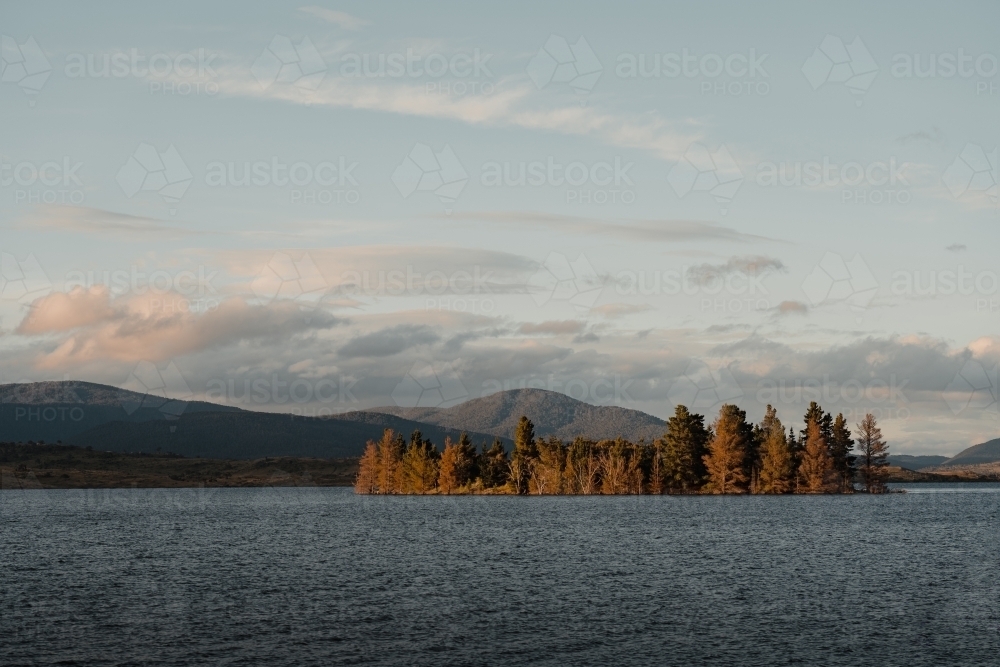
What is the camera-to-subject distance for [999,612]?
64.6m

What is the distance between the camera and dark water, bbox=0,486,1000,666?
5278 centimetres

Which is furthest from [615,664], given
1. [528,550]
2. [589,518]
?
[589,518]

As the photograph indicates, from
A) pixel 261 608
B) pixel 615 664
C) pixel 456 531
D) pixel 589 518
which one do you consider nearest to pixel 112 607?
pixel 261 608

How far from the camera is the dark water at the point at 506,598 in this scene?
173ft

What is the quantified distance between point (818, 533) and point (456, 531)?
49776mm

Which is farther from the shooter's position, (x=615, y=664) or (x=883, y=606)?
(x=883, y=606)

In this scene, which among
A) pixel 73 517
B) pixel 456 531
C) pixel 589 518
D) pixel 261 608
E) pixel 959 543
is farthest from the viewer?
pixel 73 517

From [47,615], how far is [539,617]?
3151cm

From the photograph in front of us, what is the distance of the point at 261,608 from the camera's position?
6731 cm

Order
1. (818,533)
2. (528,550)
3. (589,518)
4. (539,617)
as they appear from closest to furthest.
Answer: (539,617) < (528,550) < (818,533) < (589,518)

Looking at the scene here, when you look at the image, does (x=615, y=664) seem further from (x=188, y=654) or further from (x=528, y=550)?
(x=528, y=550)

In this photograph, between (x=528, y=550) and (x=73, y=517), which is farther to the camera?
(x=73, y=517)

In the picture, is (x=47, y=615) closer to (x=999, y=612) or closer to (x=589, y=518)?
(x=999, y=612)

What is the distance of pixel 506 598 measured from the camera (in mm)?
71625
